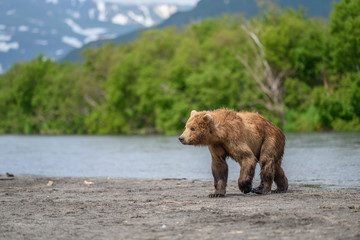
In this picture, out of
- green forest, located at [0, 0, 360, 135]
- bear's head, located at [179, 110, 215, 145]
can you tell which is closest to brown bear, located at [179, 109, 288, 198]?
bear's head, located at [179, 110, 215, 145]

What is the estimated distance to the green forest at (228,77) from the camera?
55469 millimetres

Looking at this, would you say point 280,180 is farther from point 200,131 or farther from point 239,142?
point 200,131

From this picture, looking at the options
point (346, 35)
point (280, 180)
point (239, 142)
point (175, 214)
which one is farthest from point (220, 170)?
point (346, 35)

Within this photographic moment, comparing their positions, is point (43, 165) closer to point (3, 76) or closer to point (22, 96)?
point (22, 96)

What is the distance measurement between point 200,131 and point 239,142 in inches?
34.7

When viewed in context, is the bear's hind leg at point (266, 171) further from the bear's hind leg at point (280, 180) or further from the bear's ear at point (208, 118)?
the bear's ear at point (208, 118)

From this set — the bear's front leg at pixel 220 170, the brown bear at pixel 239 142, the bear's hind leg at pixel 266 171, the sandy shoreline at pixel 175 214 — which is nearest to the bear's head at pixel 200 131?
A: the brown bear at pixel 239 142

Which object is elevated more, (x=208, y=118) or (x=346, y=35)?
(x=346, y=35)

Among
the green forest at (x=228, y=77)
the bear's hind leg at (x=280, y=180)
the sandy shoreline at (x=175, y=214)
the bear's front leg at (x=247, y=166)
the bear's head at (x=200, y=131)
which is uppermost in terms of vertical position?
the green forest at (x=228, y=77)

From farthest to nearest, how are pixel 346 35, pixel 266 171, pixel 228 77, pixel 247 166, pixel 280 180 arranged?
pixel 228 77 → pixel 346 35 → pixel 280 180 → pixel 266 171 → pixel 247 166

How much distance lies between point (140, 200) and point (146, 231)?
372cm

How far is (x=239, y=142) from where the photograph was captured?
12117 mm

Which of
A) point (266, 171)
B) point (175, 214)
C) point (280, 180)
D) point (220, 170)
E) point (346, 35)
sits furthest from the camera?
point (346, 35)

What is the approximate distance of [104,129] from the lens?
88125mm
